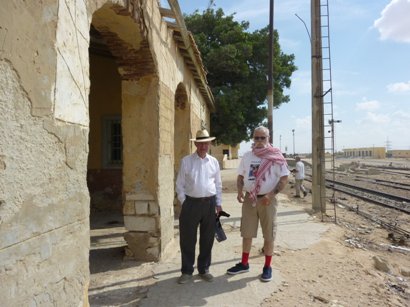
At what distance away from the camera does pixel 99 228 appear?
9062mm

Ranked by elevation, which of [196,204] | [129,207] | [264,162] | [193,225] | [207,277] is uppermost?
[264,162]

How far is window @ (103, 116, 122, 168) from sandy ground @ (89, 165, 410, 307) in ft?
13.0

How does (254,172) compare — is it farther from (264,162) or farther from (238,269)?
(238,269)

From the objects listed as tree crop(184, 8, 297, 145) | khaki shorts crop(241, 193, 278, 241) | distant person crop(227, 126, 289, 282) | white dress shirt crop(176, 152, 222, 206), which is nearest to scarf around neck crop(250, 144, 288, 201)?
distant person crop(227, 126, 289, 282)

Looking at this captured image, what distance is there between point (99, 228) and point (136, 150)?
12.0ft

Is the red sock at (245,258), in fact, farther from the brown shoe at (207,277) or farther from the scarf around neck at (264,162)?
the scarf around neck at (264,162)

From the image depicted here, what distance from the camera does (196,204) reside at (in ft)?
16.7

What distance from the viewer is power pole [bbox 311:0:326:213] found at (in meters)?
11.7

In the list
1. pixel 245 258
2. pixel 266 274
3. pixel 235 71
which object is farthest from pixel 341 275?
pixel 235 71

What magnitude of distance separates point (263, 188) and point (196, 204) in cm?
90

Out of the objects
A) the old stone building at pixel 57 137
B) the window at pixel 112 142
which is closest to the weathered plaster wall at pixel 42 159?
the old stone building at pixel 57 137

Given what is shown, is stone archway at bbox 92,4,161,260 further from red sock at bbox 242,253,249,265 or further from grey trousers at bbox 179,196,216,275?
red sock at bbox 242,253,249,265

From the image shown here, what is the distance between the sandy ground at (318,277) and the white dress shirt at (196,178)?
1298mm

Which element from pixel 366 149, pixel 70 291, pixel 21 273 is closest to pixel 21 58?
pixel 21 273
